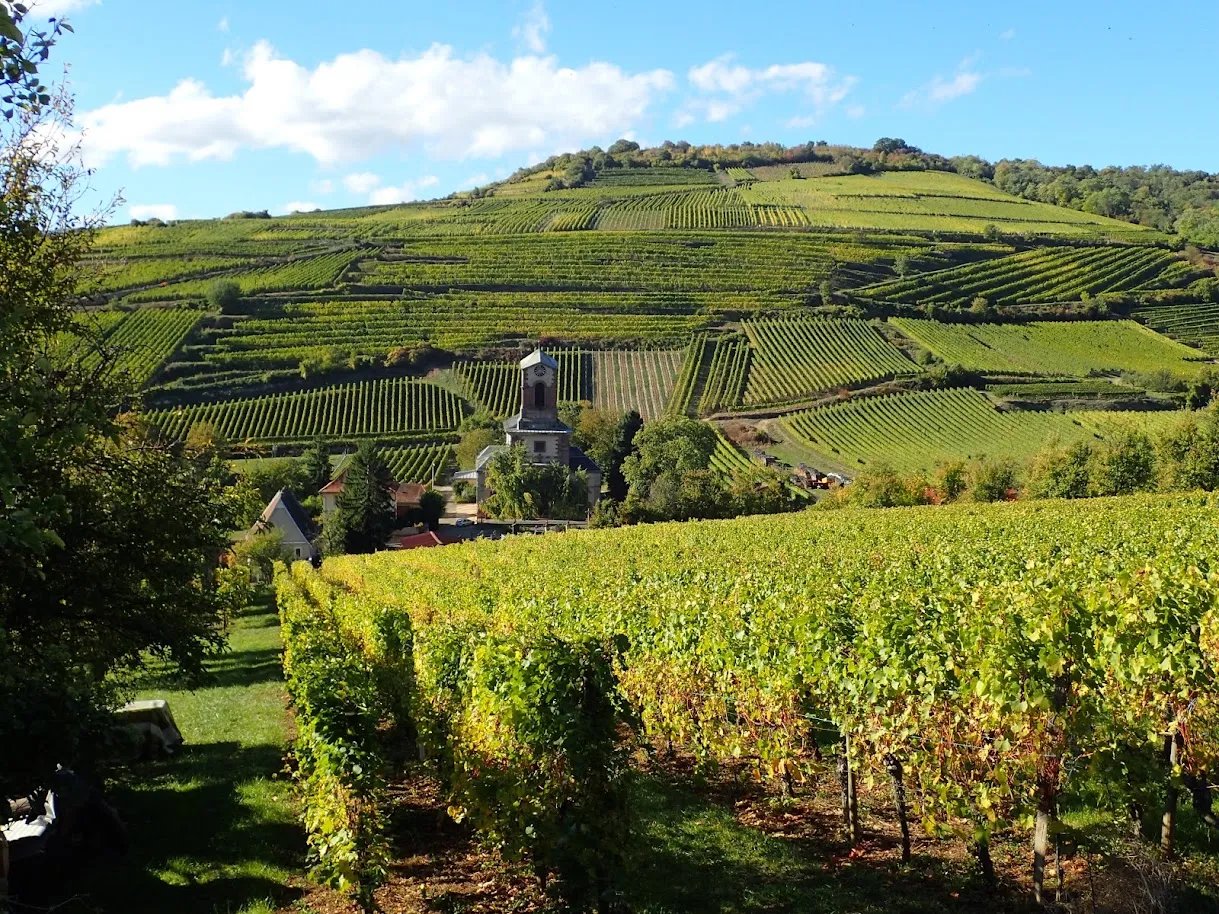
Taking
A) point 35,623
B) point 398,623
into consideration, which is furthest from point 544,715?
point 398,623

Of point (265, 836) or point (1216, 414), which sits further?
point (1216, 414)

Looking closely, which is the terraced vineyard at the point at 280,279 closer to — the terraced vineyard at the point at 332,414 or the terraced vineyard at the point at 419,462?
the terraced vineyard at the point at 332,414

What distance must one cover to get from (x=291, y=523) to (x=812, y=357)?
49640mm

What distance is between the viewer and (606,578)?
1830 cm

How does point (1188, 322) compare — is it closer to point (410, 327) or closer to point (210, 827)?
point (410, 327)

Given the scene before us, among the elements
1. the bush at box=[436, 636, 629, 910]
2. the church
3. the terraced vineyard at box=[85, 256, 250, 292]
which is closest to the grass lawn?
the bush at box=[436, 636, 629, 910]

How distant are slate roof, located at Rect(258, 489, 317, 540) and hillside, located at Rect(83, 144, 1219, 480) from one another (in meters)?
13.1

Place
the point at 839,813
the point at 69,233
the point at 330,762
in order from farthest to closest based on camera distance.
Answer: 1. the point at 69,233
2. the point at 839,813
3. the point at 330,762

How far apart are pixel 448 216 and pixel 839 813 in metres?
139

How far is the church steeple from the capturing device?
6788cm

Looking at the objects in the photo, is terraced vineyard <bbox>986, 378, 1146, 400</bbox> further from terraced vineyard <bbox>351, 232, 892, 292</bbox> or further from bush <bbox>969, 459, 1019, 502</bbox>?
terraced vineyard <bbox>351, 232, 892, 292</bbox>

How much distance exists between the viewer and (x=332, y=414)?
80.5 metres

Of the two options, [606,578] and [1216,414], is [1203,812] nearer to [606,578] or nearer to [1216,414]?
[606,578]

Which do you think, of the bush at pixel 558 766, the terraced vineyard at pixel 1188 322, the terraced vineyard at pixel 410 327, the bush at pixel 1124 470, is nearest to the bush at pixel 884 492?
the bush at pixel 1124 470
